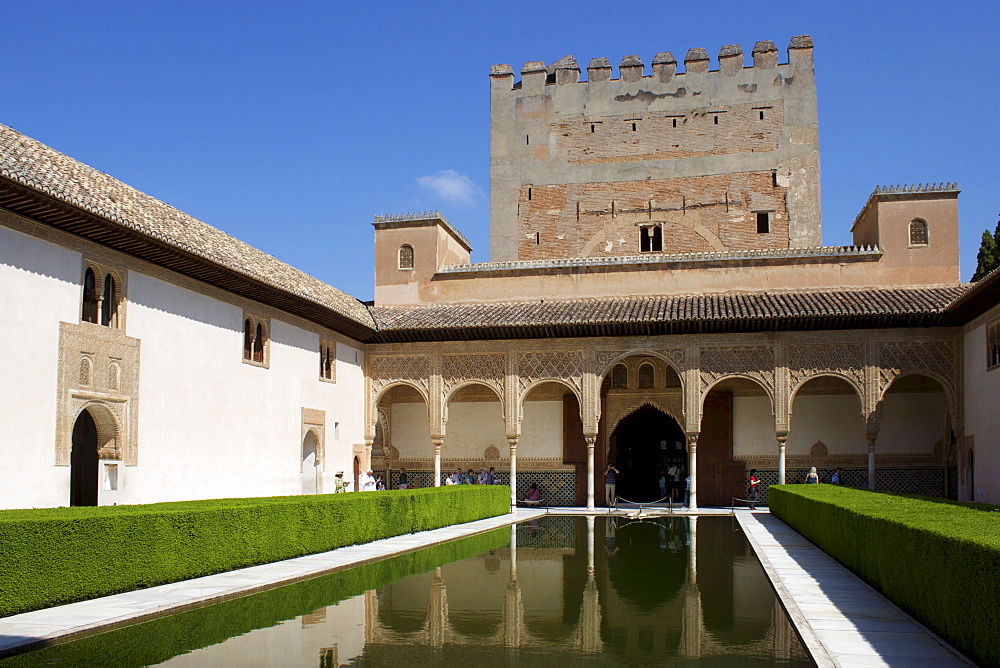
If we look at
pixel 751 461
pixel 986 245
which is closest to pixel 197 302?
pixel 751 461

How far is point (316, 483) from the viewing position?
18281mm

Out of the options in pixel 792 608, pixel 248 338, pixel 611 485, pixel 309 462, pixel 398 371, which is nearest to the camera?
pixel 792 608

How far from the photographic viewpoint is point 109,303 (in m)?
12.3

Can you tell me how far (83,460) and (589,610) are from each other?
31.9 feet

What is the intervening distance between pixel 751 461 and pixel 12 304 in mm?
15397

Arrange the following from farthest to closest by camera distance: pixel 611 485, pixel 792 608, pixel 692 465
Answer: pixel 611 485 → pixel 692 465 → pixel 792 608

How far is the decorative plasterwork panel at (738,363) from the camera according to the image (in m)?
19.1

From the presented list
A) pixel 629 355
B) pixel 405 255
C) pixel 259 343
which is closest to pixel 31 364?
pixel 259 343

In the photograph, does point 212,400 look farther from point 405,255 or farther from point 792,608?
point 792,608

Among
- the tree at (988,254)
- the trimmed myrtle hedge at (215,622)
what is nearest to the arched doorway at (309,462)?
the trimmed myrtle hedge at (215,622)

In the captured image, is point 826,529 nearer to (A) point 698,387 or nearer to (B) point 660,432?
(A) point 698,387

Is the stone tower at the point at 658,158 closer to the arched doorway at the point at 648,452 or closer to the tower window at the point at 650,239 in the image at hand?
the tower window at the point at 650,239

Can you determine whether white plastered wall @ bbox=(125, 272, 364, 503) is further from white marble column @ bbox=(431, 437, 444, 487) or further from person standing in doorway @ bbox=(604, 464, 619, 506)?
person standing in doorway @ bbox=(604, 464, 619, 506)

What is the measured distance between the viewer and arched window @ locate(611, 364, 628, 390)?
21719 mm
